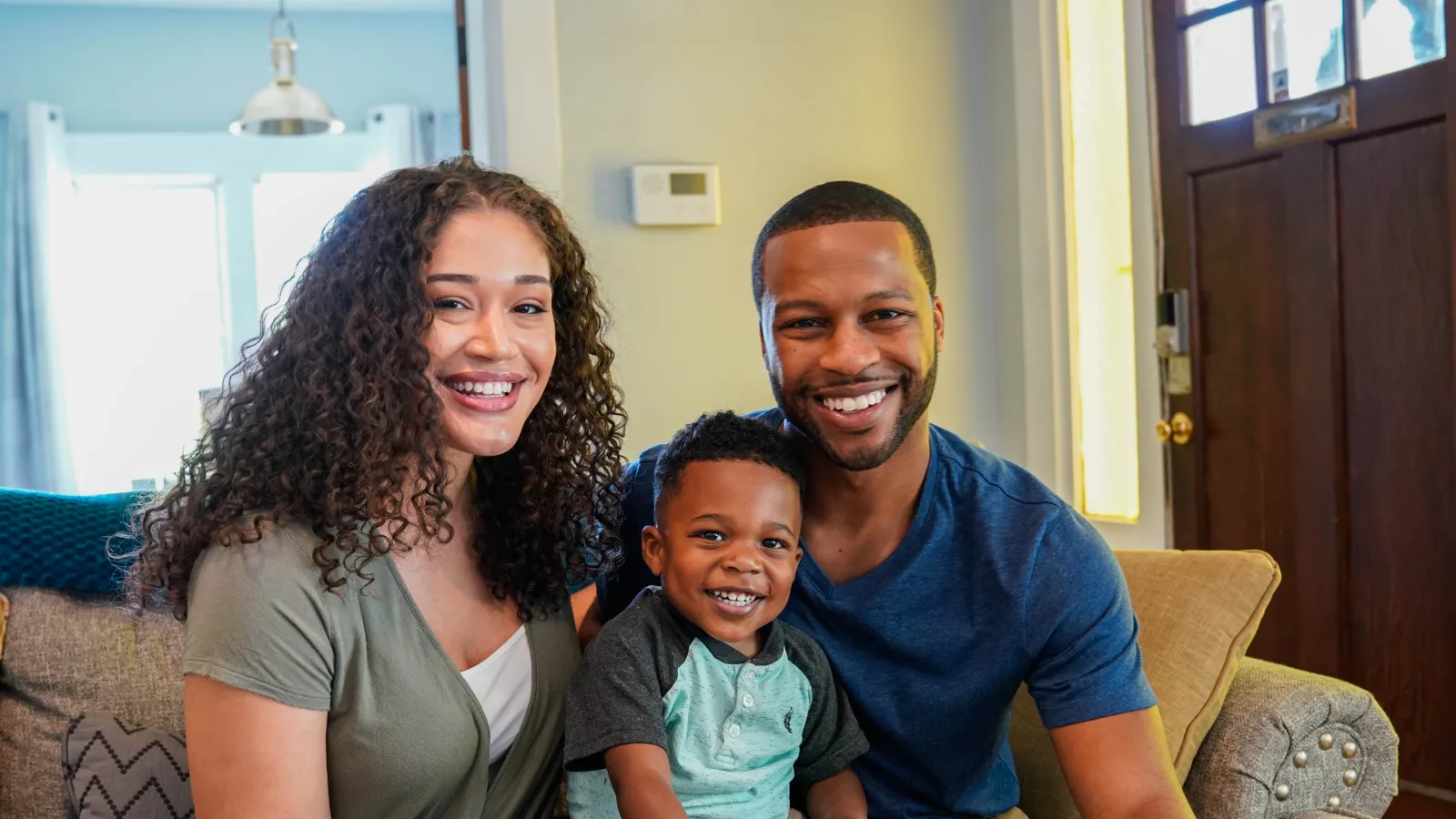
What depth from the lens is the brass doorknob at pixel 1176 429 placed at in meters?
3.31

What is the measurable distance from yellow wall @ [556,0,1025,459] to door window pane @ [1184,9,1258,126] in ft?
1.83

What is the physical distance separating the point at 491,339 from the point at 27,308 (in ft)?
19.0

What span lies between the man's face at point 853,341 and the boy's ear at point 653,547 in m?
0.23

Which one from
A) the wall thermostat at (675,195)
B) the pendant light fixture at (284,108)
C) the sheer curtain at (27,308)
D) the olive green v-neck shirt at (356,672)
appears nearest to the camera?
the olive green v-neck shirt at (356,672)

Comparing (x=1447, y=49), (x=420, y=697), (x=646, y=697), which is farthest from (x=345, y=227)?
(x=1447, y=49)

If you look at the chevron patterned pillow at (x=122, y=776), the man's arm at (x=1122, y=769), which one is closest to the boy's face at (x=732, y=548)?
the man's arm at (x=1122, y=769)

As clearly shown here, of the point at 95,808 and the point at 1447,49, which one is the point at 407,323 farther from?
the point at 1447,49

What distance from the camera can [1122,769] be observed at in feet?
4.75

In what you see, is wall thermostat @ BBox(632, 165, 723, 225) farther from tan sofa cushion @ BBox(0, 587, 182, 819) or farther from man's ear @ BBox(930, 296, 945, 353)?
tan sofa cushion @ BBox(0, 587, 182, 819)

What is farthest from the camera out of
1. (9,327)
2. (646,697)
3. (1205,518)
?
(9,327)

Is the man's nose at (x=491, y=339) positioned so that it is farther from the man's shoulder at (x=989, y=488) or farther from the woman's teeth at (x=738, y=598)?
the man's shoulder at (x=989, y=488)

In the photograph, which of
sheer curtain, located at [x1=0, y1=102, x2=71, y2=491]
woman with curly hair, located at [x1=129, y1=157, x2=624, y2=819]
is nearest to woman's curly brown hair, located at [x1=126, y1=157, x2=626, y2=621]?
woman with curly hair, located at [x1=129, y1=157, x2=624, y2=819]

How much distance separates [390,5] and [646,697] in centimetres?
601

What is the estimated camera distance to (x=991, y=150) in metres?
3.78
